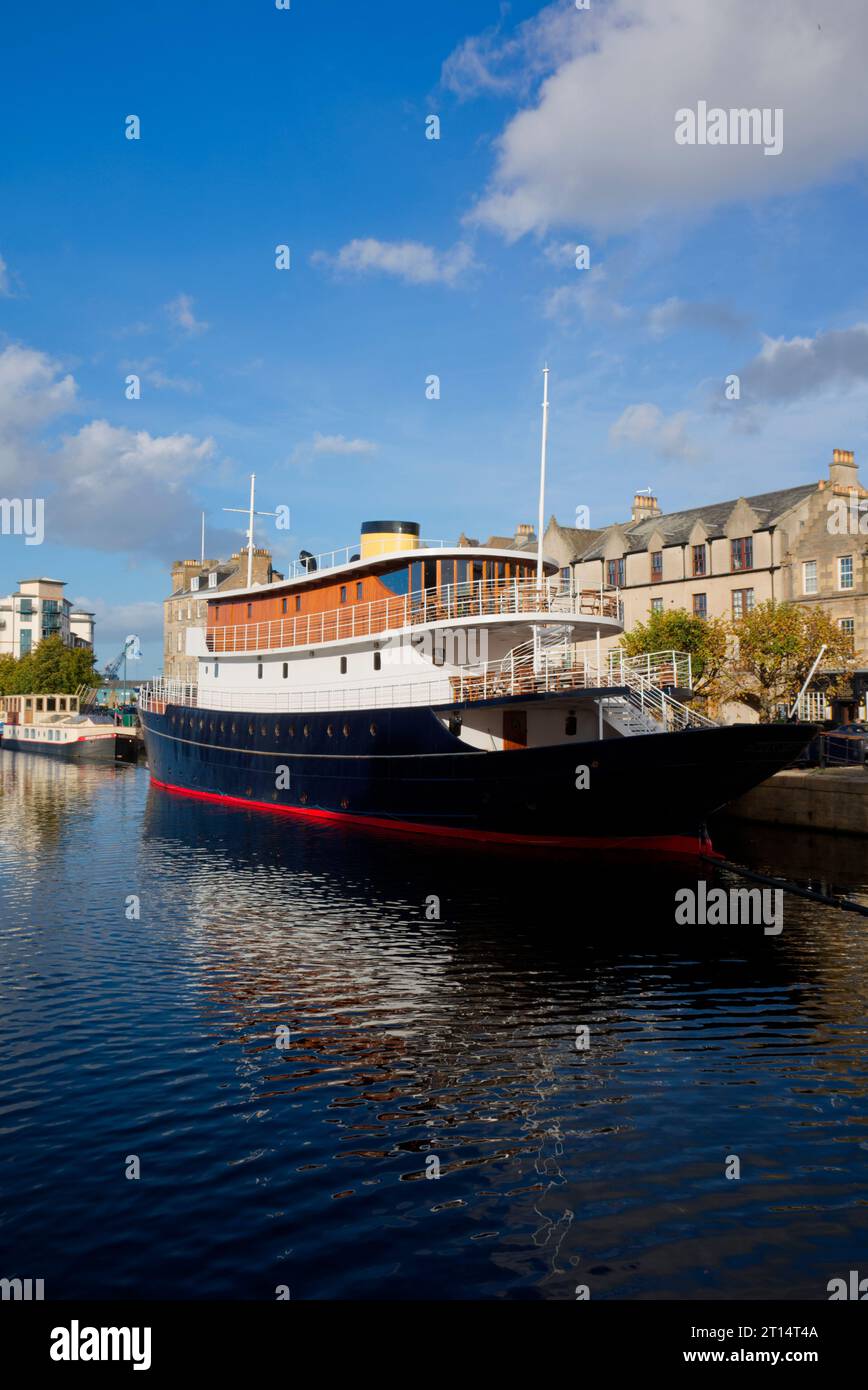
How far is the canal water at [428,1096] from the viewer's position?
7.75 meters

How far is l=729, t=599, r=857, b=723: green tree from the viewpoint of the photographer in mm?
44469

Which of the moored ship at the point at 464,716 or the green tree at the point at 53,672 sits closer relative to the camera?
the moored ship at the point at 464,716

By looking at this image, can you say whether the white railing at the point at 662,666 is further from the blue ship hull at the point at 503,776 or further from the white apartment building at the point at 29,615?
the white apartment building at the point at 29,615

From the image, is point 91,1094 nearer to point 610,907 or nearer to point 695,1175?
point 695,1175

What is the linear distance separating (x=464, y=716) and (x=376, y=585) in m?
7.15

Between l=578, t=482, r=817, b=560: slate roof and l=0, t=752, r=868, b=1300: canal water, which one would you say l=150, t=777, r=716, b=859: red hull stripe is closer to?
l=0, t=752, r=868, b=1300: canal water

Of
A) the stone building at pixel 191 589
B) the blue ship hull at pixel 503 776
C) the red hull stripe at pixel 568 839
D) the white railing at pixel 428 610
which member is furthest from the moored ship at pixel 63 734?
the red hull stripe at pixel 568 839

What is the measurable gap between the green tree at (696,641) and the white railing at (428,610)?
1868cm

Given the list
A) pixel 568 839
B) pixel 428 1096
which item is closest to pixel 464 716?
pixel 568 839

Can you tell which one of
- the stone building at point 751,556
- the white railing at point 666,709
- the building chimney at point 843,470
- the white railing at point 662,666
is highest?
the building chimney at point 843,470

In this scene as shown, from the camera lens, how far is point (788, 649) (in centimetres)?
4441

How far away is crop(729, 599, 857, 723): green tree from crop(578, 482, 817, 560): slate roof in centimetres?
845

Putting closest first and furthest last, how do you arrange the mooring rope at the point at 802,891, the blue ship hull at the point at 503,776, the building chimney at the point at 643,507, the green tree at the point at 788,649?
the mooring rope at the point at 802,891 < the blue ship hull at the point at 503,776 < the green tree at the point at 788,649 < the building chimney at the point at 643,507

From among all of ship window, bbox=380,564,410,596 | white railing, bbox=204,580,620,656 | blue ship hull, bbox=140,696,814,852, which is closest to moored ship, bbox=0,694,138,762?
blue ship hull, bbox=140,696,814,852
